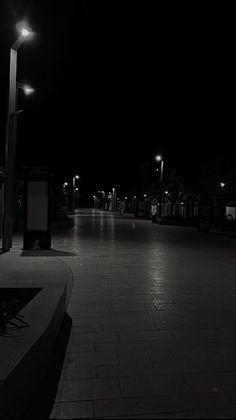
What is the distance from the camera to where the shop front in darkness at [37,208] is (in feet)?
43.9

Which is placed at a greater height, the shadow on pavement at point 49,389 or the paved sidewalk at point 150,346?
the paved sidewalk at point 150,346

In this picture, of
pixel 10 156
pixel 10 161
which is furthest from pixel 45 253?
pixel 10 156

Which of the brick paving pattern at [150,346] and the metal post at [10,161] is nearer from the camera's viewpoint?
the brick paving pattern at [150,346]

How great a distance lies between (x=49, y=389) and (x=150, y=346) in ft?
5.20

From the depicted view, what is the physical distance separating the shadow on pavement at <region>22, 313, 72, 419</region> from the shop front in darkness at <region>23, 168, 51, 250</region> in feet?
28.1

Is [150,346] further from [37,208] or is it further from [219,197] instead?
[219,197]

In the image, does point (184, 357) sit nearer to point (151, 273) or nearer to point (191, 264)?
point (151, 273)

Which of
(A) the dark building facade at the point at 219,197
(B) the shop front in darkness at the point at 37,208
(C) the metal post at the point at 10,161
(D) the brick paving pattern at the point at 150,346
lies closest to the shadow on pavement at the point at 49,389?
(D) the brick paving pattern at the point at 150,346

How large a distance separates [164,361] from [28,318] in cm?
163

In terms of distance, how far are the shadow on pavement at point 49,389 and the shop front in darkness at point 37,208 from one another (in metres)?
8.57

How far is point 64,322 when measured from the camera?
19.0 ft

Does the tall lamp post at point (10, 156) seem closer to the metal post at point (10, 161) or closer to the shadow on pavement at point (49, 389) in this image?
the metal post at point (10, 161)

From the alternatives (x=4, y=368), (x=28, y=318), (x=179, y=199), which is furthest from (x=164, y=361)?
(x=179, y=199)

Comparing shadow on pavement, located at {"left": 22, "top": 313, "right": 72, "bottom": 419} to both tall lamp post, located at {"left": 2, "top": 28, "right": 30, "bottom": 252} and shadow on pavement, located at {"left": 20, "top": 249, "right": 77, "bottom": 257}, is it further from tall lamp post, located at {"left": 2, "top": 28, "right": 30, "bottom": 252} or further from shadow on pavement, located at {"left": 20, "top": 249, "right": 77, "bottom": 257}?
tall lamp post, located at {"left": 2, "top": 28, "right": 30, "bottom": 252}
